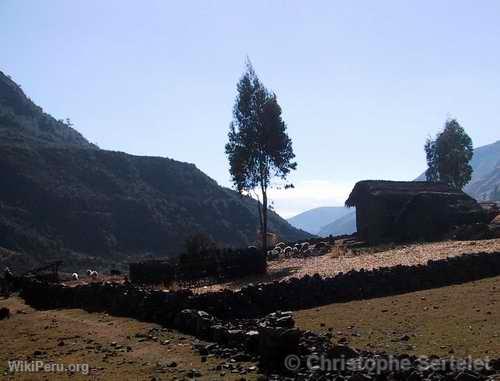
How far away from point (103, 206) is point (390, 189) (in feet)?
194

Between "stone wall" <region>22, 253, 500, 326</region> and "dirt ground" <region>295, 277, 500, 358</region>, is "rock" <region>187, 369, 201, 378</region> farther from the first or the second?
"stone wall" <region>22, 253, 500, 326</region>

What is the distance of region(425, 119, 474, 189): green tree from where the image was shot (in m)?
78.8

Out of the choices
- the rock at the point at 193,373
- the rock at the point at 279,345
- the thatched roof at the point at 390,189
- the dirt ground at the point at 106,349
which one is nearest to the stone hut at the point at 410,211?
the thatched roof at the point at 390,189

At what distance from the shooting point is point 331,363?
40.3 ft

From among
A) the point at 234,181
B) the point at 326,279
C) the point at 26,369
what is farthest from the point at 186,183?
the point at 26,369

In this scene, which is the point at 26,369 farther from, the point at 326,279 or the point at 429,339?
the point at 326,279

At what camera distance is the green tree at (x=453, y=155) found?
258ft

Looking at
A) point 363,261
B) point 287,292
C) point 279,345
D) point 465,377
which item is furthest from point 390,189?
point 465,377

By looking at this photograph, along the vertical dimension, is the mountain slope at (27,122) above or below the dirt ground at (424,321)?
above

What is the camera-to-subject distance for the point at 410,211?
166 feet

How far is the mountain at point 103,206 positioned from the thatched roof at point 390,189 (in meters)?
34.7

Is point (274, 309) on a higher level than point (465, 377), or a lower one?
higher

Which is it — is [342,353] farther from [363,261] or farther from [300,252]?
[300,252]

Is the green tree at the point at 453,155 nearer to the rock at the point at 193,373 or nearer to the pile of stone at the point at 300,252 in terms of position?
the pile of stone at the point at 300,252
